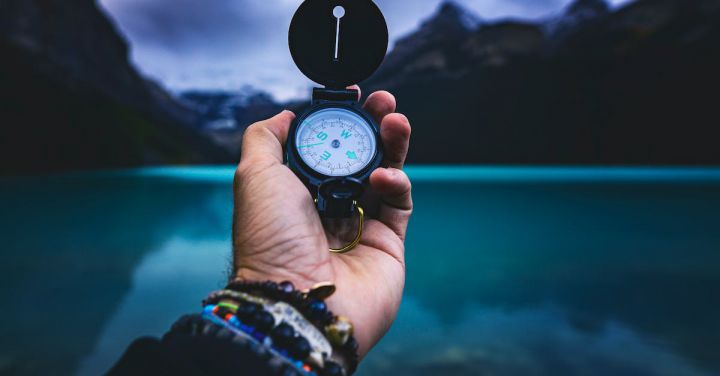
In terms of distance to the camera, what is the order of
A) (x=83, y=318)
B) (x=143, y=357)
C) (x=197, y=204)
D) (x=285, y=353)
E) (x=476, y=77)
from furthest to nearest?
(x=476, y=77) < (x=197, y=204) < (x=83, y=318) < (x=285, y=353) < (x=143, y=357)

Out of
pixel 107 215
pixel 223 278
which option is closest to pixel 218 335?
pixel 223 278

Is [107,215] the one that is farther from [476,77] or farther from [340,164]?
[476,77]

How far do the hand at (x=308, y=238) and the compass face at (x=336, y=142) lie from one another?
0.32 ft

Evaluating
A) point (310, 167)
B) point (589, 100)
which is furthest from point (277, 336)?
point (589, 100)

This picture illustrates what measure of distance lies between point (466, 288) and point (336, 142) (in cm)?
649

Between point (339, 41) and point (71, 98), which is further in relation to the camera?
point (71, 98)

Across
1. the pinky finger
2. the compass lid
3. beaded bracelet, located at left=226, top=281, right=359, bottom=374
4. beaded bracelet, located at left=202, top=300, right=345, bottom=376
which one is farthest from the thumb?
beaded bracelet, located at left=202, top=300, right=345, bottom=376

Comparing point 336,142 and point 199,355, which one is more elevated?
point 336,142

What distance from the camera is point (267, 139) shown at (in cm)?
152

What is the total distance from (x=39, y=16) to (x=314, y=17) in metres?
78.5

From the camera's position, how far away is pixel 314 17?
5.54ft

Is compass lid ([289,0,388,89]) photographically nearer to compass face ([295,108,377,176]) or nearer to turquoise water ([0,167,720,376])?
compass face ([295,108,377,176])

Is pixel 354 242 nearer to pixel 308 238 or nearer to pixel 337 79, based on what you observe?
pixel 308 238

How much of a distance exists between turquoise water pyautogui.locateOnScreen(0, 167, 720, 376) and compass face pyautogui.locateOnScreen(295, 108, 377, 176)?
51 cm
